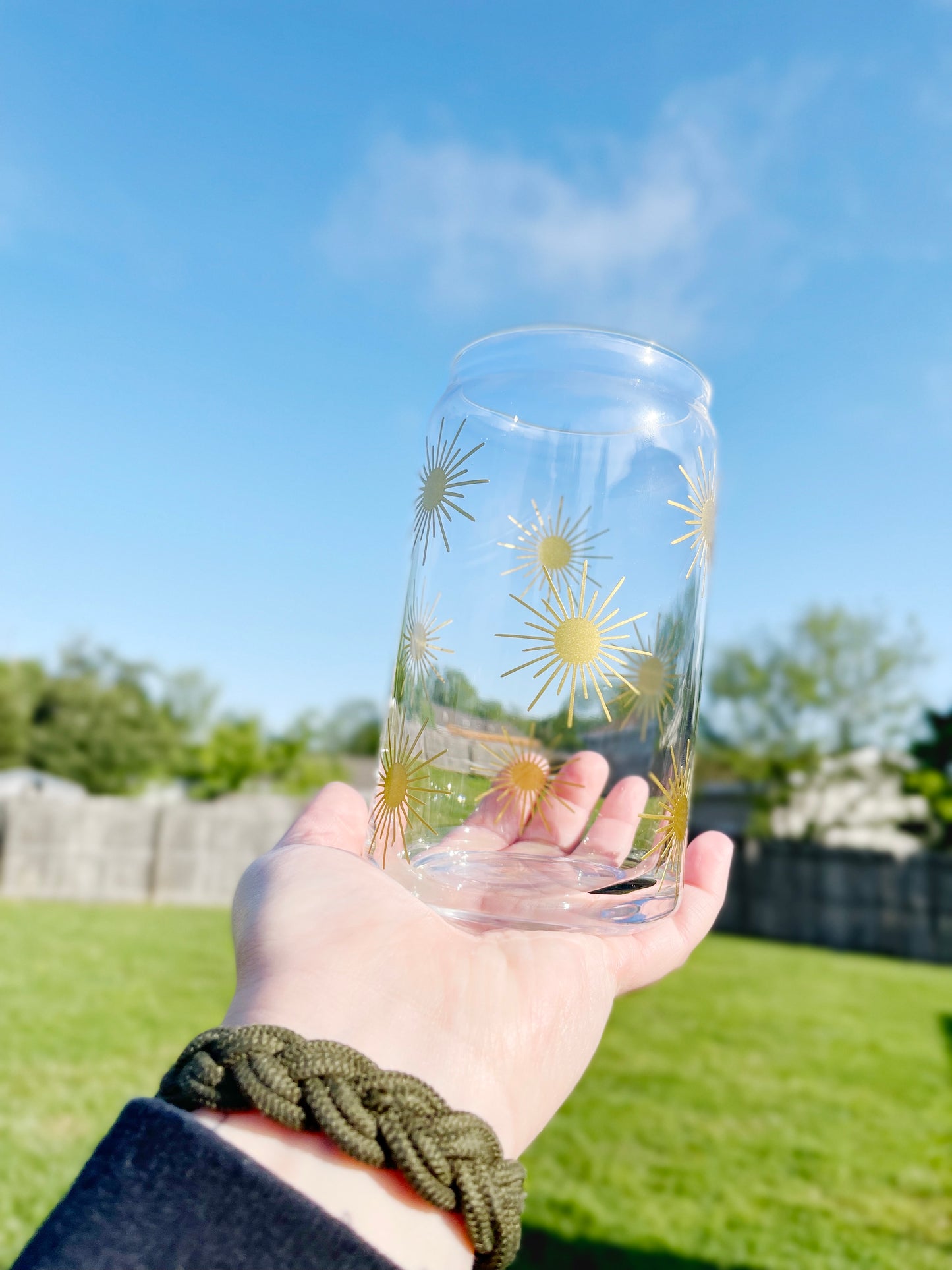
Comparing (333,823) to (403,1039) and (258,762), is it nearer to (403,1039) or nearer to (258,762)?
(403,1039)

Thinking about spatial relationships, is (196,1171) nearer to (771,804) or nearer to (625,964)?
(625,964)

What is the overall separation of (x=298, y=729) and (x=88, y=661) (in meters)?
15.1

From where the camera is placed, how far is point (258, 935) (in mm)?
1412

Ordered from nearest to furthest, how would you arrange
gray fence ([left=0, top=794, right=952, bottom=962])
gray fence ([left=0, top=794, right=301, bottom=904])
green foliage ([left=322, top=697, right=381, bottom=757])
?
gray fence ([left=0, top=794, right=301, bottom=904]) → gray fence ([left=0, top=794, right=952, bottom=962]) → green foliage ([left=322, top=697, right=381, bottom=757])

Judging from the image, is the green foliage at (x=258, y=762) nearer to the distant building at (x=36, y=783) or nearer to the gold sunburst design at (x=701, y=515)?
the distant building at (x=36, y=783)

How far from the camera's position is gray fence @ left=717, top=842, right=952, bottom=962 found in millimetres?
13953

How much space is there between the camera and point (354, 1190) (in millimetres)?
1086

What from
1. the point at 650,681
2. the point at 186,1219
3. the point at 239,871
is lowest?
the point at 239,871

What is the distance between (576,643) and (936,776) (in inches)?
995

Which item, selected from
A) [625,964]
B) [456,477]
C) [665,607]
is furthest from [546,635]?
[625,964]

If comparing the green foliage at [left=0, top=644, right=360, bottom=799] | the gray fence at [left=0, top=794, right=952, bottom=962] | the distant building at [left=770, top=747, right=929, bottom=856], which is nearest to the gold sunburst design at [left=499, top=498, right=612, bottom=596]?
the gray fence at [left=0, top=794, right=952, bottom=962]

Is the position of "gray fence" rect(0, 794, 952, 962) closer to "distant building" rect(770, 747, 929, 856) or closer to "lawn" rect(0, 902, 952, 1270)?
"lawn" rect(0, 902, 952, 1270)

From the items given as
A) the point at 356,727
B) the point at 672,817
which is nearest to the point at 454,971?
the point at 672,817

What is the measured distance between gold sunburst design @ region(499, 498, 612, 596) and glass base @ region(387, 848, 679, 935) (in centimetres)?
44
